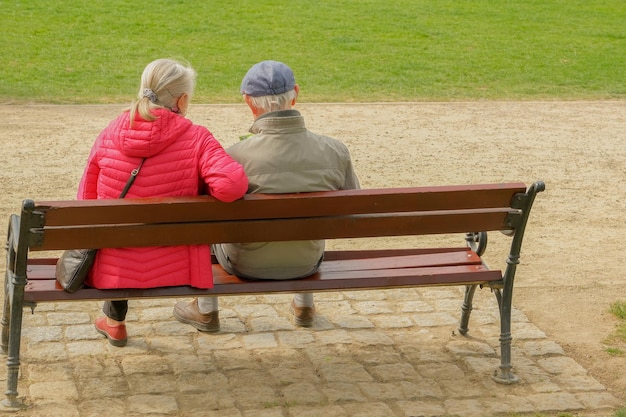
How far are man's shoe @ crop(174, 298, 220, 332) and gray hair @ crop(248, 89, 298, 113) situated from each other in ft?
3.99

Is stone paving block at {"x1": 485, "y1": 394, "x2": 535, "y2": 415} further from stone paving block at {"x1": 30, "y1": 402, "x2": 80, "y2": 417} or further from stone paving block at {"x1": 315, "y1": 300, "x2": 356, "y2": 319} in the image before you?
stone paving block at {"x1": 30, "y1": 402, "x2": 80, "y2": 417}

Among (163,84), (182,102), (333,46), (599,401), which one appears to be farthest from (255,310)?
(333,46)

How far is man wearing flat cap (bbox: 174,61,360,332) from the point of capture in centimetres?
529

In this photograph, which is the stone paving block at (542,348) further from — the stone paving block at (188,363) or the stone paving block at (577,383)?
the stone paving block at (188,363)

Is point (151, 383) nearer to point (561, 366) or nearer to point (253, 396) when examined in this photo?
point (253, 396)

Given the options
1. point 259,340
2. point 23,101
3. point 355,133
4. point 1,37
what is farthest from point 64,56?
point 259,340

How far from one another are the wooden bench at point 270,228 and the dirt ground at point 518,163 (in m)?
1.04

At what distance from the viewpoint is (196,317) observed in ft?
19.7

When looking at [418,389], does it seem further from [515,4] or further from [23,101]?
[515,4]

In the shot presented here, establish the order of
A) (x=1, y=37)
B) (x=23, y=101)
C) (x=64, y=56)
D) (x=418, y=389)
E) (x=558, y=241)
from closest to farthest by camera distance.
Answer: (x=418, y=389), (x=558, y=241), (x=23, y=101), (x=64, y=56), (x=1, y=37)

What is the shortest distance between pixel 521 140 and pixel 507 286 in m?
5.96

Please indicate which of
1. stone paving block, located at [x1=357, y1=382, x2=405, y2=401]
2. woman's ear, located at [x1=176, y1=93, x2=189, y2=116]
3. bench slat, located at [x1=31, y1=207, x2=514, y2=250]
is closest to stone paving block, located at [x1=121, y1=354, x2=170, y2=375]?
bench slat, located at [x1=31, y1=207, x2=514, y2=250]

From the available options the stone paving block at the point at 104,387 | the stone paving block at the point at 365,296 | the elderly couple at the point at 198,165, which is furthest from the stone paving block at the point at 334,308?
the stone paving block at the point at 104,387

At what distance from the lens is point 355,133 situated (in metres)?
11.4
